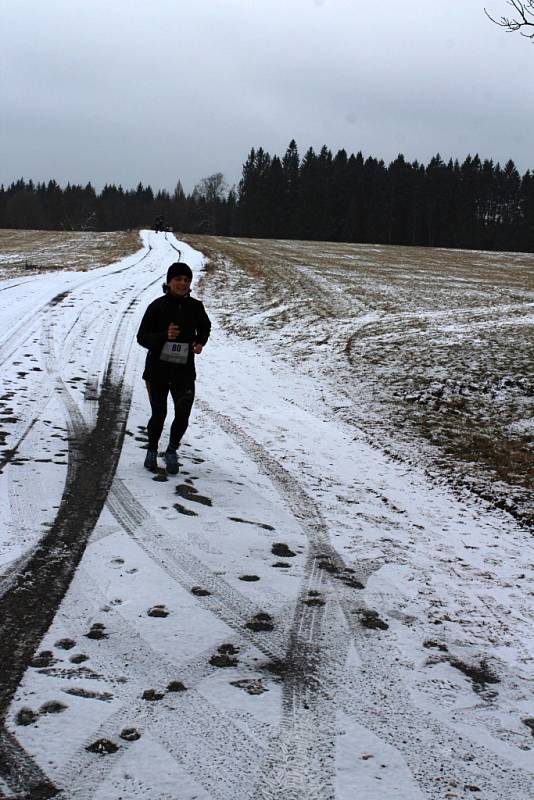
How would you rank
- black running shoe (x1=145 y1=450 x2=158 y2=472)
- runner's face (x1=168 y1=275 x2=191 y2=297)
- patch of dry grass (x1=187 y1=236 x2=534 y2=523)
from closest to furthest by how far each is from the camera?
runner's face (x1=168 y1=275 x2=191 y2=297) < black running shoe (x1=145 y1=450 x2=158 y2=472) < patch of dry grass (x1=187 y1=236 x2=534 y2=523)

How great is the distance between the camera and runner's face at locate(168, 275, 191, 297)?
5.41 metres

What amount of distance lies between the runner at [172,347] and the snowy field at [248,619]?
1.28 feet

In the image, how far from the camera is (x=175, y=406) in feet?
18.6

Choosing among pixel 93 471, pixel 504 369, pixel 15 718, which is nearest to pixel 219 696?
pixel 15 718

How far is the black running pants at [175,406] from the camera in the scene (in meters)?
5.61

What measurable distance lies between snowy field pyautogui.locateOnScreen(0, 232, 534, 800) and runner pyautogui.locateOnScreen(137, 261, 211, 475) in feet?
1.28

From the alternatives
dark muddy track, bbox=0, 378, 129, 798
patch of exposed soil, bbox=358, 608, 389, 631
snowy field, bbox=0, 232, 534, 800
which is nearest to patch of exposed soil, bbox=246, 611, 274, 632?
snowy field, bbox=0, 232, 534, 800

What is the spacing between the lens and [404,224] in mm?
85562

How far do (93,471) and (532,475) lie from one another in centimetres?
461

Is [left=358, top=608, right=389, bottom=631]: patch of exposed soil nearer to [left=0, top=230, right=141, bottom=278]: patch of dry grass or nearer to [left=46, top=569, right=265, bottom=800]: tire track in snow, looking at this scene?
[left=46, top=569, right=265, bottom=800]: tire track in snow

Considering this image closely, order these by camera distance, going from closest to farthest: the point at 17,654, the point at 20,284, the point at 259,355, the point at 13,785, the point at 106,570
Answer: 1. the point at 13,785
2. the point at 17,654
3. the point at 106,570
4. the point at 259,355
5. the point at 20,284

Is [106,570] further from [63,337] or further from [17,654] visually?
[63,337]

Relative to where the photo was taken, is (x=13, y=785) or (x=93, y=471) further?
(x=93, y=471)

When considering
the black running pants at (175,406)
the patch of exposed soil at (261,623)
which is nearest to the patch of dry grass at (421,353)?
the black running pants at (175,406)
